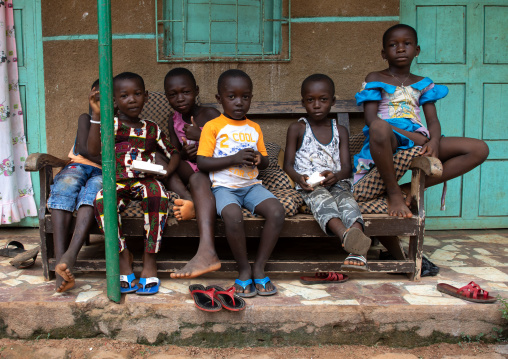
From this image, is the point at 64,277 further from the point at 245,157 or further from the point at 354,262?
the point at 354,262

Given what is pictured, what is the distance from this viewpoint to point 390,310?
2443 mm

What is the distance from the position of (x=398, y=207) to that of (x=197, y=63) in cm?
207

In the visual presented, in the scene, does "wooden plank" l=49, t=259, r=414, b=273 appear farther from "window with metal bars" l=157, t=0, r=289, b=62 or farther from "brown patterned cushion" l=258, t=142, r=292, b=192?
"window with metal bars" l=157, t=0, r=289, b=62

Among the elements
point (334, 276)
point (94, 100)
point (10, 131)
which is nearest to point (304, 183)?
point (334, 276)

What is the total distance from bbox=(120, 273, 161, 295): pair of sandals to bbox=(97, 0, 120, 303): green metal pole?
0.33 feet

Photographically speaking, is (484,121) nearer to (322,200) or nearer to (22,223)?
(322,200)

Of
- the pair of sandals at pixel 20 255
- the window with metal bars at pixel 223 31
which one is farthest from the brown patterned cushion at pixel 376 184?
the pair of sandals at pixel 20 255

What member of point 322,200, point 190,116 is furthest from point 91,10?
point 322,200

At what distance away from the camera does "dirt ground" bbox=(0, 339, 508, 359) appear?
2332mm

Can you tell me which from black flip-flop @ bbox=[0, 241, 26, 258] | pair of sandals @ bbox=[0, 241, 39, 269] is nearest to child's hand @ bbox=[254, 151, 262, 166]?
pair of sandals @ bbox=[0, 241, 39, 269]

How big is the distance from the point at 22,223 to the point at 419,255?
3.36 meters

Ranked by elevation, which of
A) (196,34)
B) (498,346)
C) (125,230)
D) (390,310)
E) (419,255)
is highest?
(196,34)

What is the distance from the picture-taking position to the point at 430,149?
3018 millimetres

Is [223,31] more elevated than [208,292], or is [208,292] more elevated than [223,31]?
[223,31]
